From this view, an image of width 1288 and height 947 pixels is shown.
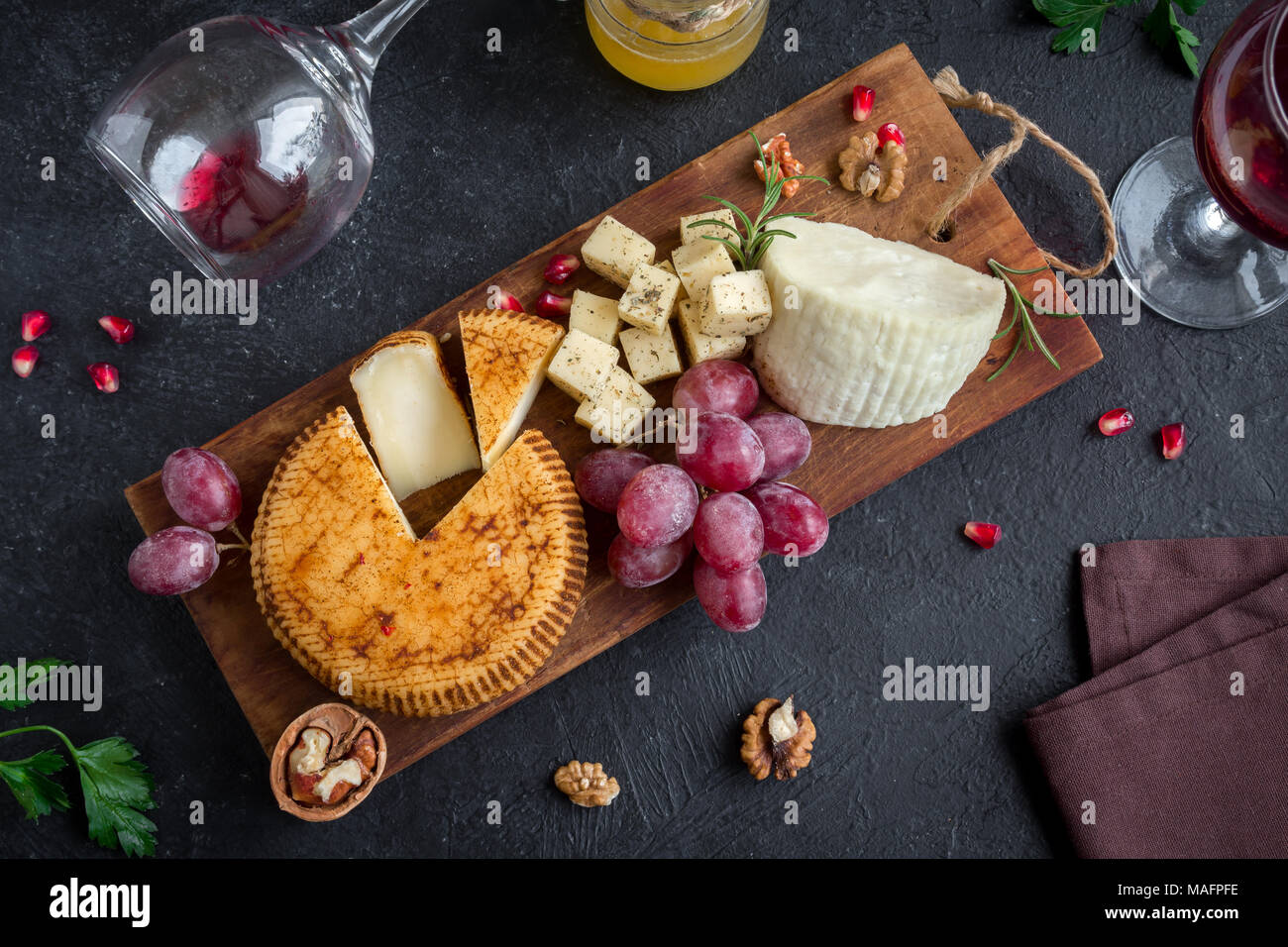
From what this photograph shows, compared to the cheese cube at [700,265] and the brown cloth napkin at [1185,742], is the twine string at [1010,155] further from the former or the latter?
the brown cloth napkin at [1185,742]

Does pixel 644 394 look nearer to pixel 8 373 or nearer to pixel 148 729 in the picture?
pixel 148 729

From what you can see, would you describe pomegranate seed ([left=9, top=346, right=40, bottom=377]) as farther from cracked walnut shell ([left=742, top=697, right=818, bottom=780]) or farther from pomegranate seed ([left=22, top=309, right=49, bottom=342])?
cracked walnut shell ([left=742, top=697, right=818, bottom=780])

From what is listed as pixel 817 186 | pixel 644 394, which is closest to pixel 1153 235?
pixel 817 186

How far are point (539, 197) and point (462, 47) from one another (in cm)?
49

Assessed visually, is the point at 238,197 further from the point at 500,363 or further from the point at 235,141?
the point at 500,363

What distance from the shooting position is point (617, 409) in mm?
2400

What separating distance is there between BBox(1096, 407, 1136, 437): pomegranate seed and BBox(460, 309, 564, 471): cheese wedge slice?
1.54m

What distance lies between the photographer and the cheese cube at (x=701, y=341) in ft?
7.87

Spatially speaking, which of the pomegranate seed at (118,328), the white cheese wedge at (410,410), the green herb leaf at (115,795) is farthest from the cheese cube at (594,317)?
the green herb leaf at (115,795)

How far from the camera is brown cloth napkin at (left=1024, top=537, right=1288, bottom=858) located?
2516 mm

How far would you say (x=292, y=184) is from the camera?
2.14m

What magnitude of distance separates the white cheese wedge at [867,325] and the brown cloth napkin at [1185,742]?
3.06ft

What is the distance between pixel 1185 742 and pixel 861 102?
1892 mm
